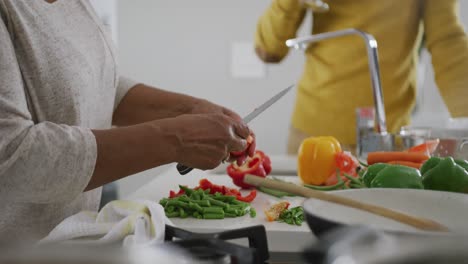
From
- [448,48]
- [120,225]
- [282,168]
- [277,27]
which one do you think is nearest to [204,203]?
[120,225]

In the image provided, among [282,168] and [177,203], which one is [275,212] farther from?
[282,168]

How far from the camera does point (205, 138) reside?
2.84 feet

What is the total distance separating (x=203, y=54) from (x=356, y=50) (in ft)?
6.42

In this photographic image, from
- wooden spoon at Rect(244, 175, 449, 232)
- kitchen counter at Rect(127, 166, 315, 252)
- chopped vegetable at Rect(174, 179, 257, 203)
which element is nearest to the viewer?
wooden spoon at Rect(244, 175, 449, 232)

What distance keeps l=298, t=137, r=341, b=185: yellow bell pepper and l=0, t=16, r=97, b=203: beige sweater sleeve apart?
629mm

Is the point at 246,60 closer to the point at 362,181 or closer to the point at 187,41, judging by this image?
the point at 187,41

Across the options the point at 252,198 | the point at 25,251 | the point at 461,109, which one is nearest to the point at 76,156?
the point at 252,198

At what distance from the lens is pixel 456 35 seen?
1.75 m

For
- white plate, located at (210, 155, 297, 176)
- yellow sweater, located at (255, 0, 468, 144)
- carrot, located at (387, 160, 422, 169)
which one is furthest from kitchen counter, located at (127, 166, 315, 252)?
yellow sweater, located at (255, 0, 468, 144)

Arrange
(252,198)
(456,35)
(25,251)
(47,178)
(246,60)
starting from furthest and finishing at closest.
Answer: (246,60) → (456,35) → (252,198) → (47,178) → (25,251)

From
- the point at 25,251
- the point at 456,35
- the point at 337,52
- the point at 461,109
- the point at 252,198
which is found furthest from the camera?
the point at 337,52

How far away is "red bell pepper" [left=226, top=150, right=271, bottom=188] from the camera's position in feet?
3.95

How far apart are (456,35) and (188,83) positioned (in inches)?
88.8

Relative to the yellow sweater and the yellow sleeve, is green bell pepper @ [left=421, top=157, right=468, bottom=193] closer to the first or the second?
the yellow sleeve
